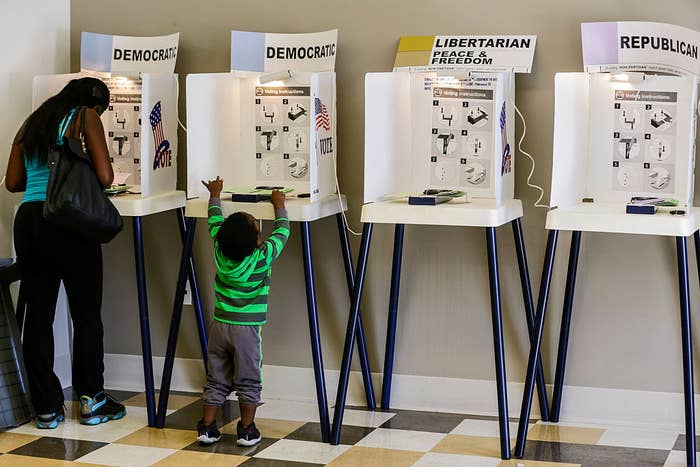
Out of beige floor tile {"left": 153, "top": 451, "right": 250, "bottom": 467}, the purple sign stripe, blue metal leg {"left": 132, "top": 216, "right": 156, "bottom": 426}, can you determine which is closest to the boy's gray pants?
beige floor tile {"left": 153, "top": 451, "right": 250, "bottom": 467}

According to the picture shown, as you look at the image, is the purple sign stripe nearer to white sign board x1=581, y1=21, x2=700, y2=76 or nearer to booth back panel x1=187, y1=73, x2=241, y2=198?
white sign board x1=581, y1=21, x2=700, y2=76

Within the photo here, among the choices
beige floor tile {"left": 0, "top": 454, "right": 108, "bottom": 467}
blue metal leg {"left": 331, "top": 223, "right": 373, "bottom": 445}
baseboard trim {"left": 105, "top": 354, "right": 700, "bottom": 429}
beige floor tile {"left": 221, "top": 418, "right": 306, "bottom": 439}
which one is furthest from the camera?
baseboard trim {"left": 105, "top": 354, "right": 700, "bottom": 429}

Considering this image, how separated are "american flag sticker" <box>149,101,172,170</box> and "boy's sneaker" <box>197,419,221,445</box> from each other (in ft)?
3.52

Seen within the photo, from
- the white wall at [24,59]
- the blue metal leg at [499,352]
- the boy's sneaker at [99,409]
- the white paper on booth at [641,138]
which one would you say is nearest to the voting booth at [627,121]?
the white paper on booth at [641,138]

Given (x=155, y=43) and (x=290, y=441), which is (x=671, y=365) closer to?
(x=290, y=441)

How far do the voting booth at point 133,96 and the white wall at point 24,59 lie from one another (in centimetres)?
10

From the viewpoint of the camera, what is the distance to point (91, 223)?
12.3ft

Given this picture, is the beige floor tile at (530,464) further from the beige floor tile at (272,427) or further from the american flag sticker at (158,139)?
the american flag sticker at (158,139)

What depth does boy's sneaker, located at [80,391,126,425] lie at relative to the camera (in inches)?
156

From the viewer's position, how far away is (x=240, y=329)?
3668 millimetres

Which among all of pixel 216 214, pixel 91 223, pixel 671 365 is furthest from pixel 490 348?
pixel 91 223

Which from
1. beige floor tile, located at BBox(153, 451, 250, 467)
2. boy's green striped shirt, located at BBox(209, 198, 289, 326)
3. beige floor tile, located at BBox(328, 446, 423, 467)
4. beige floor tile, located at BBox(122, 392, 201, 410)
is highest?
boy's green striped shirt, located at BBox(209, 198, 289, 326)

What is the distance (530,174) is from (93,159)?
1635mm

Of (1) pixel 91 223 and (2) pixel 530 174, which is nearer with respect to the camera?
(1) pixel 91 223
